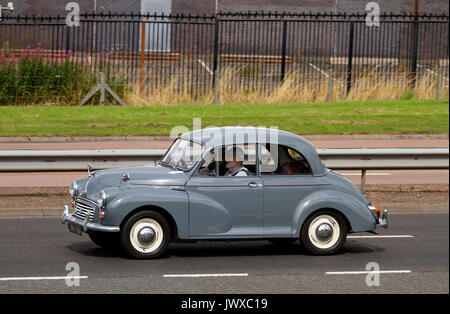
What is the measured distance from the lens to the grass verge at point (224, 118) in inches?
879

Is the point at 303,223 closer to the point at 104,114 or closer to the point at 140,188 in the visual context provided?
the point at 140,188

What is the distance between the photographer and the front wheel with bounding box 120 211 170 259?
29.6 ft

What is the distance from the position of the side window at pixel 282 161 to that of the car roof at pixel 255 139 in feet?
0.20

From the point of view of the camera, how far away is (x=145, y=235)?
29.7ft

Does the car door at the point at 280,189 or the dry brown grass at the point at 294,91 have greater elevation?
the dry brown grass at the point at 294,91

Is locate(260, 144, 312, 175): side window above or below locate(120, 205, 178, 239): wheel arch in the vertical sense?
above

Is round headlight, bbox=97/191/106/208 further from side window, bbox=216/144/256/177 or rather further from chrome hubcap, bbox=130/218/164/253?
side window, bbox=216/144/256/177

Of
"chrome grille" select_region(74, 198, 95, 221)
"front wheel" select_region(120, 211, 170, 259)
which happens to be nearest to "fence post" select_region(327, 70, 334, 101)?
"chrome grille" select_region(74, 198, 95, 221)

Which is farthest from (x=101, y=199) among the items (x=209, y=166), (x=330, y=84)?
(x=330, y=84)

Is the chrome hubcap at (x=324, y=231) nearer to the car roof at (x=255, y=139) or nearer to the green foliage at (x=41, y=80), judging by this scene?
the car roof at (x=255, y=139)

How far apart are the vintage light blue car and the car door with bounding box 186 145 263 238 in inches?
0.4

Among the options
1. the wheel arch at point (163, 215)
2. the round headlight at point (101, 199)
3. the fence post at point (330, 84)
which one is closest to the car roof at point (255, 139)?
the wheel arch at point (163, 215)

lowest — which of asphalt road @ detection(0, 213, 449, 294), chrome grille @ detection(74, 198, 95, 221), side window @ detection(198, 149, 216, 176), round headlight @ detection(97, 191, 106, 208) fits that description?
asphalt road @ detection(0, 213, 449, 294)
